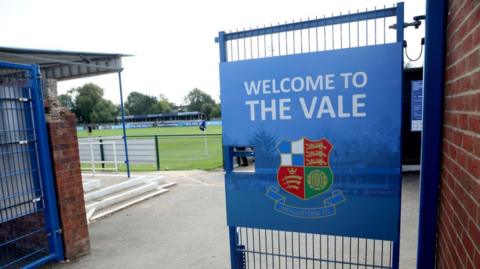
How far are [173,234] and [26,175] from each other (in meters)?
2.03

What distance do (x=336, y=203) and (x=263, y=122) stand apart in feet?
2.76

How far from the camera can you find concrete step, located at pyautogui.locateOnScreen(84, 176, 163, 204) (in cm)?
589

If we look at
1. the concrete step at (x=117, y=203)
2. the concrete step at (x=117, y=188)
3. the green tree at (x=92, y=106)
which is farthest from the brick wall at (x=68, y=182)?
the green tree at (x=92, y=106)

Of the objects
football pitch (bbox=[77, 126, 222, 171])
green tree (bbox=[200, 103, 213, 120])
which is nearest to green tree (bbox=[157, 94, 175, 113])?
green tree (bbox=[200, 103, 213, 120])

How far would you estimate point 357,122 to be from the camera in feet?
7.00

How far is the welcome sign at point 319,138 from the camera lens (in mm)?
2078

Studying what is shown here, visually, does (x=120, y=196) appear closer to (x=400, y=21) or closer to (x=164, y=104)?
(x=400, y=21)

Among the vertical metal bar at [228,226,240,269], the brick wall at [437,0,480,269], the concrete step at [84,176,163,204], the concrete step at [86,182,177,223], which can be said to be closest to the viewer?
the brick wall at [437,0,480,269]

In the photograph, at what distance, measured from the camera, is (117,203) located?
6.01m

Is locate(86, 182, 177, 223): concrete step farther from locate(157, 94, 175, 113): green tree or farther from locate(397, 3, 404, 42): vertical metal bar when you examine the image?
locate(157, 94, 175, 113): green tree

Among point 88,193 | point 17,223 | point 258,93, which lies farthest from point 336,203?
point 88,193

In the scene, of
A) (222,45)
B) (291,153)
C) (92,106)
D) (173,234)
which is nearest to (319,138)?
(291,153)

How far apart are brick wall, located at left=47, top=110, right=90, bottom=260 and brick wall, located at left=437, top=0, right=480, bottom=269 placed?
389 cm

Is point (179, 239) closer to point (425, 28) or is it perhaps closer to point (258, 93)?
point (258, 93)
